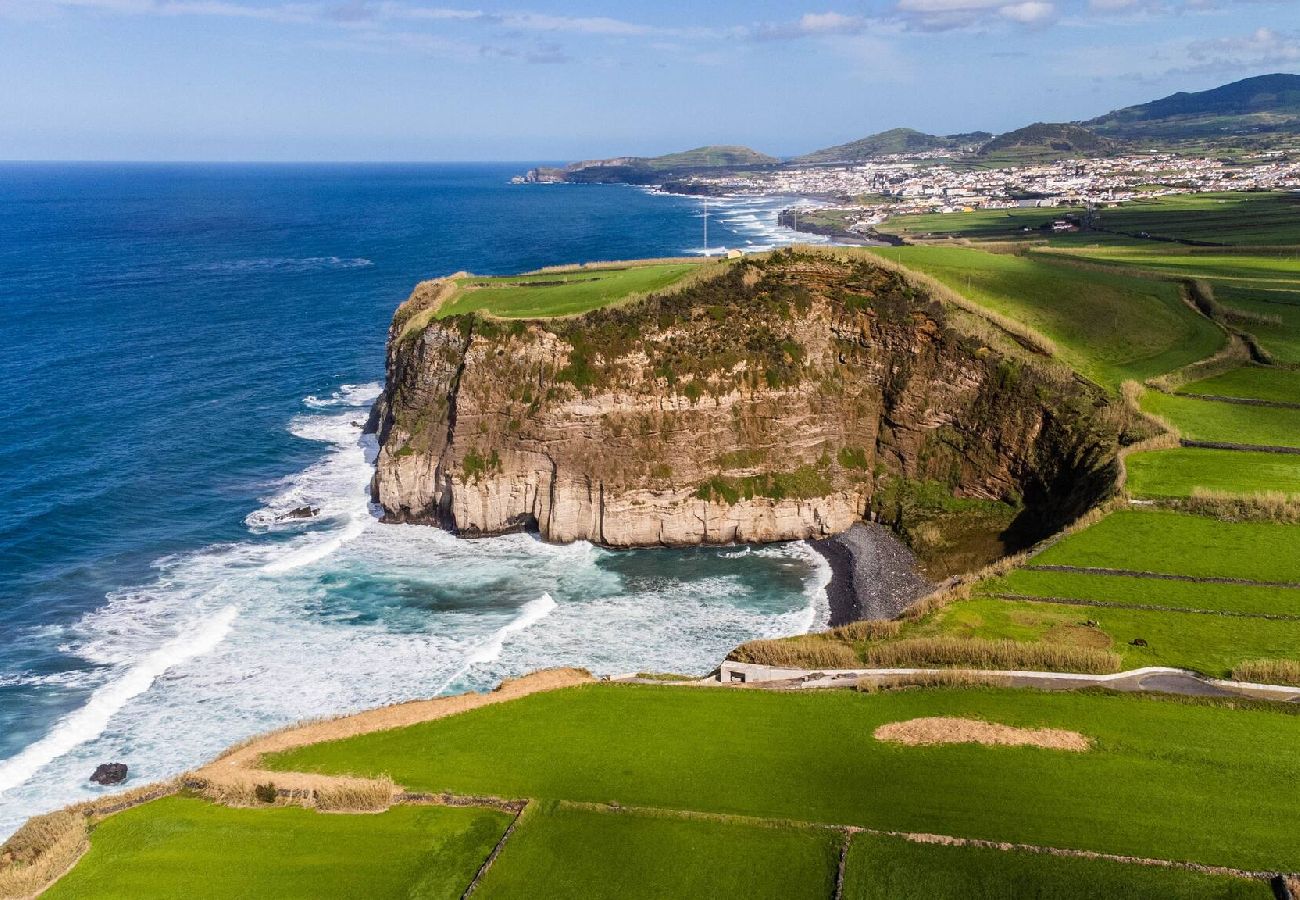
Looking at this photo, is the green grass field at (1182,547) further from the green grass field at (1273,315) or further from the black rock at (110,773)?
the black rock at (110,773)

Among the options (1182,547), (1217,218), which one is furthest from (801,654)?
(1217,218)

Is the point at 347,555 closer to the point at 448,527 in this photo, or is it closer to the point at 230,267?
the point at 448,527

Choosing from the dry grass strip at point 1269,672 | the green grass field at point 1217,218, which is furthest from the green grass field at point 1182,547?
the green grass field at point 1217,218

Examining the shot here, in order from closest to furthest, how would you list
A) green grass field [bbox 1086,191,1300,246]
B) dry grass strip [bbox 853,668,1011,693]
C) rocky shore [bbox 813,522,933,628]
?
dry grass strip [bbox 853,668,1011,693] → rocky shore [bbox 813,522,933,628] → green grass field [bbox 1086,191,1300,246]

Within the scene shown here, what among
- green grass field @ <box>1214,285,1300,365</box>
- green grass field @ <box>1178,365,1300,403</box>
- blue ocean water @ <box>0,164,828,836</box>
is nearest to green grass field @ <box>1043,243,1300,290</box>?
green grass field @ <box>1214,285,1300,365</box>

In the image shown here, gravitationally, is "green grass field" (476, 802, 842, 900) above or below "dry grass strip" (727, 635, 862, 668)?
below

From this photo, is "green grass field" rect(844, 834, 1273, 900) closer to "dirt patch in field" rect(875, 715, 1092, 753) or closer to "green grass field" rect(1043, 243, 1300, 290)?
"dirt patch in field" rect(875, 715, 1092, 753)

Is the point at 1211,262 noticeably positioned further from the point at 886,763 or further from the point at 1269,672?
the point at 886,763

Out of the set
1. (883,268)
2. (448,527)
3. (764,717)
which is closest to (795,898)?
(764,717)
